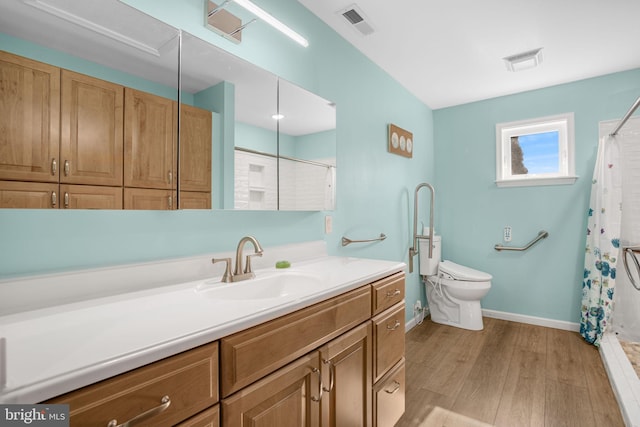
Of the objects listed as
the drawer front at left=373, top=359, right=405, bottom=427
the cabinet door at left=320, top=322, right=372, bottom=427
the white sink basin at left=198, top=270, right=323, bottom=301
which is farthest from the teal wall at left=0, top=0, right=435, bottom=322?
the drawer front at left=373, top=359, right=405, bottom=427

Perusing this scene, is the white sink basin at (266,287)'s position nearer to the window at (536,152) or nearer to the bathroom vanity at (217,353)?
the bathroom vanity at (217,353)

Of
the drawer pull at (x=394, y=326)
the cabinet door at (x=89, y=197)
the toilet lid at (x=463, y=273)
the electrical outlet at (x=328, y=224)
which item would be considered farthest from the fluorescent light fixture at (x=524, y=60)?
the cabinet door at (x=89, y=197)

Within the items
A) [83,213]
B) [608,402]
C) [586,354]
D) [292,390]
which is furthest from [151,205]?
[586,354]

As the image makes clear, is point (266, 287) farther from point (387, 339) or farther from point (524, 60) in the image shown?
point (524, 60)

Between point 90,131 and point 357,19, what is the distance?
167cm

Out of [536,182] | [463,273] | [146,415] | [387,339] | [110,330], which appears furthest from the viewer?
[536,182]

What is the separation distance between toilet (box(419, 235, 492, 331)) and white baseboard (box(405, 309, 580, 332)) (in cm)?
35

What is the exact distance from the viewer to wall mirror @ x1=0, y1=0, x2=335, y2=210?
86 centimetres

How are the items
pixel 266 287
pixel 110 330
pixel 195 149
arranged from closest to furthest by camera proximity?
pixel 110 330 → pixel 195 149 → pixel 266 287

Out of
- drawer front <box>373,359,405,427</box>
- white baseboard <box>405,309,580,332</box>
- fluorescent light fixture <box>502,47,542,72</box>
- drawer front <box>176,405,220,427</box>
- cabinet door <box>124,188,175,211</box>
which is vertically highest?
fluorescent light fixture <box>502,47,542,72</box>

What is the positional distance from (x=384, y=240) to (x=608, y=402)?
5.46ft

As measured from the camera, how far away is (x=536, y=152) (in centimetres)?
323

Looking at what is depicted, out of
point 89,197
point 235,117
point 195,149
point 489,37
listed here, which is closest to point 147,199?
point 89,197

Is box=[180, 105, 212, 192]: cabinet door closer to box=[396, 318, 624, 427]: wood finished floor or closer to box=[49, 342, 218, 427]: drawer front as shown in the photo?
box=[49, 342, 218, 427]: drawer front
